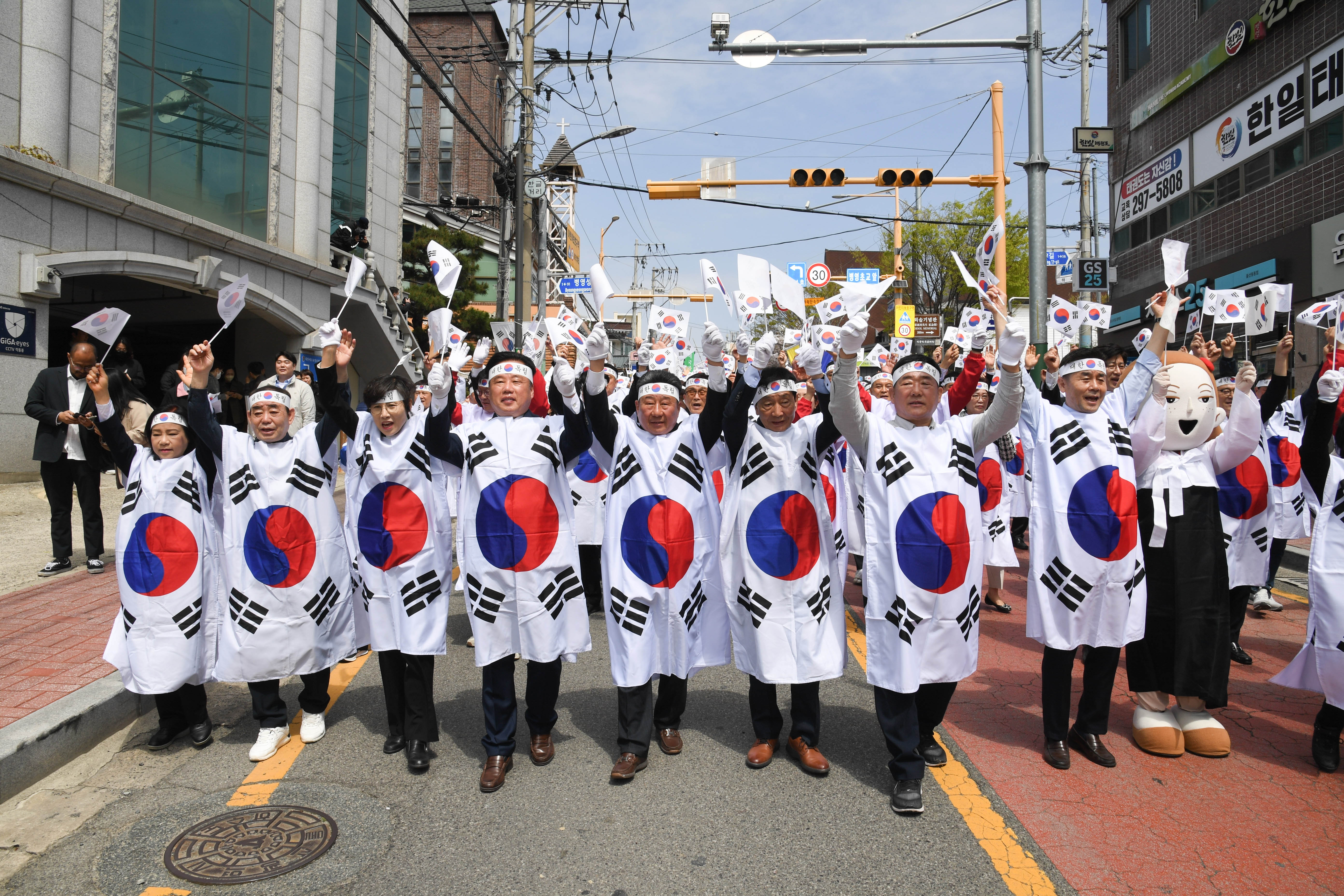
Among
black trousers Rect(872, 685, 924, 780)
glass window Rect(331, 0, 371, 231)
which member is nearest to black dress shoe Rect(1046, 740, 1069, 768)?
black trousers Rect(872, 685, 924, 780)

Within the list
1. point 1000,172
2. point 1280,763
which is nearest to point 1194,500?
point 1280,763

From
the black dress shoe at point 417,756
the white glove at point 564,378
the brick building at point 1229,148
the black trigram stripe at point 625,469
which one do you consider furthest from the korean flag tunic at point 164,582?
the brick building at point 1229,148

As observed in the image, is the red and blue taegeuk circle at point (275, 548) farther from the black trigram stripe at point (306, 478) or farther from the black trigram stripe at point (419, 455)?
the black trigram stripe at point (419, 455)

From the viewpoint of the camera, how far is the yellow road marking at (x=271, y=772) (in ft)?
12.7

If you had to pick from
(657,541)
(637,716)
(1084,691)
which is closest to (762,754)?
(637,716)

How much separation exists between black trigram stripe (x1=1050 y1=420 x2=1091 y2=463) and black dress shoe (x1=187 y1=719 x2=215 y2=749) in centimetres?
445

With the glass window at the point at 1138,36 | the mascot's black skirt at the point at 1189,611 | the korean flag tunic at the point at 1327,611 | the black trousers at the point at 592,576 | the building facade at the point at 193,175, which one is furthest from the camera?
the glass window at the point at 1138,36

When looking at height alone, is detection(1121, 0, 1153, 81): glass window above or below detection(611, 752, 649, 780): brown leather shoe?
above

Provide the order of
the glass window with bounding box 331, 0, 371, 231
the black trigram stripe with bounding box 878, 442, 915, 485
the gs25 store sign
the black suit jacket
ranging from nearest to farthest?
the black trigram stripe with bounding box 878, 442, 915, 485 → the black suit jacket → the glass window with bounding box 331, 0, 371, 231 → the gs25 store sign

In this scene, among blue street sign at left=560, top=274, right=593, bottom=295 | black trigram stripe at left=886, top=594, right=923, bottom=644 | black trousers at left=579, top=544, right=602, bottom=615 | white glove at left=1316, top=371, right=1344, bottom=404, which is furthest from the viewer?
blue street sign at left=560, top=274, right=593, bottom=295

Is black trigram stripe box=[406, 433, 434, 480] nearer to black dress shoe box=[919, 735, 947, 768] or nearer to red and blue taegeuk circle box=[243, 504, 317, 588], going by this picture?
red and blue taegeuk circle box=[243, 504, 317, 588]

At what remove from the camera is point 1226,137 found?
17984mm

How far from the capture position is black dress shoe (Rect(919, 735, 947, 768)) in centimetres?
418

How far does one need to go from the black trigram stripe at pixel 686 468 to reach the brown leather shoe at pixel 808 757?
1.28 metres
